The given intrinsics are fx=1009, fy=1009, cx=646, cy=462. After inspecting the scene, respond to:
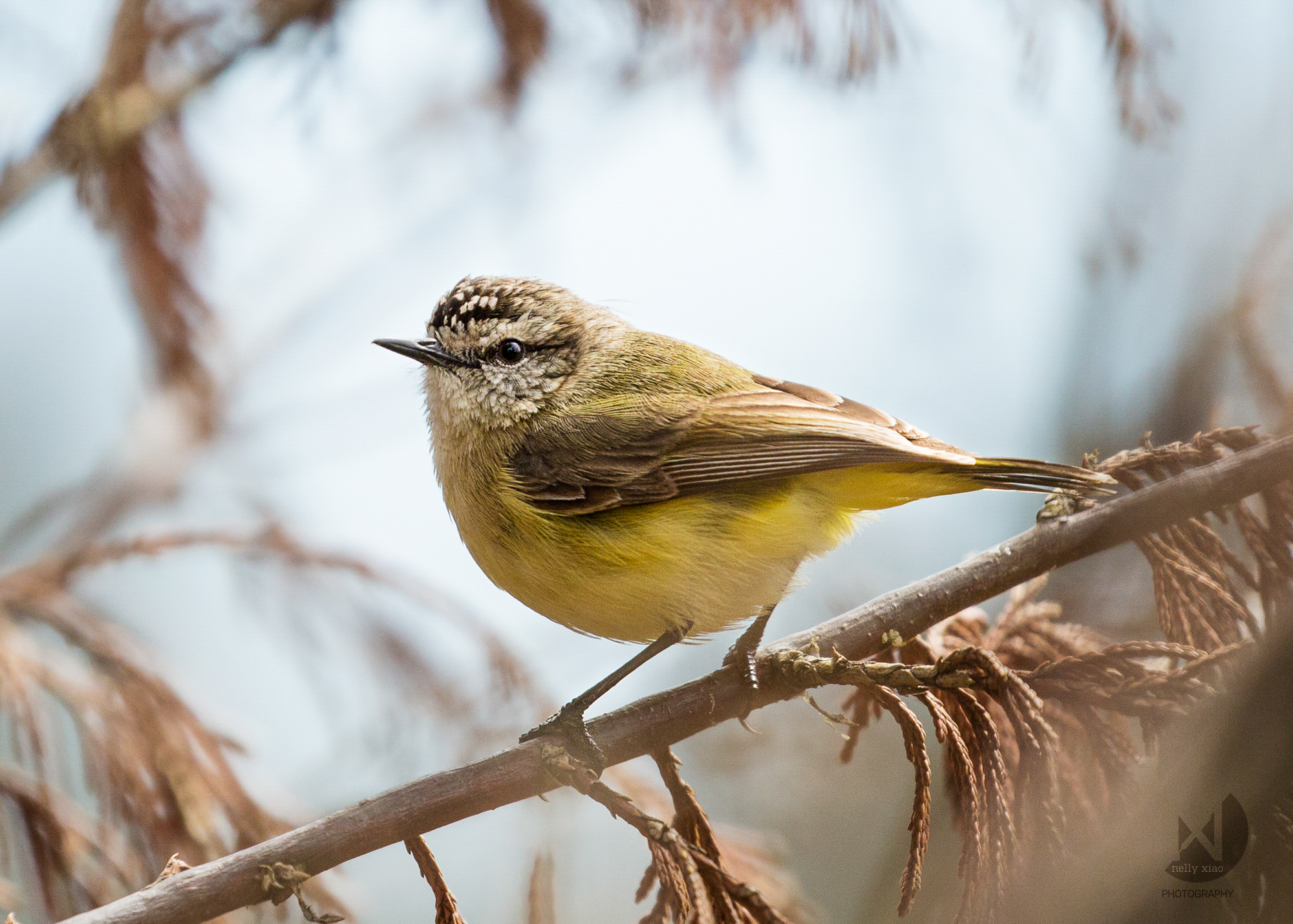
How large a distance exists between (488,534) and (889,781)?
10.7 ft

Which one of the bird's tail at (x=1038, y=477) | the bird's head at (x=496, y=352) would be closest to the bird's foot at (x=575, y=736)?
the bird's head at (x=496, y=352)

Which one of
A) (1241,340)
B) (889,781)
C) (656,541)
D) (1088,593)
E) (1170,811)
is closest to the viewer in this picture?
(1170,811)

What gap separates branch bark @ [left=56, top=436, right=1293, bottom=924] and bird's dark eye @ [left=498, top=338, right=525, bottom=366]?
44.5 inches

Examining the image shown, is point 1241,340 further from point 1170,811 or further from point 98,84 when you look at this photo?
point 98,84

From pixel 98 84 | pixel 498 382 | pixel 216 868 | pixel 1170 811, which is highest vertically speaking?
pixel 98 84

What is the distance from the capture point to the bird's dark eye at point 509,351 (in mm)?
2996

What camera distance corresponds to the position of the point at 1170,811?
1.89 m

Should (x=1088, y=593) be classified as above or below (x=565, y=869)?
above

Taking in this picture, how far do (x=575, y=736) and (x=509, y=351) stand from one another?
1.23m

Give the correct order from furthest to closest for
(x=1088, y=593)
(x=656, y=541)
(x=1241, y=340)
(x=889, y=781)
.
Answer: (x=889, y=781), (x=1088, y=593), (x=1241, y=340), (x=656, y=541)

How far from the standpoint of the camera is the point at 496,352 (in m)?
2.99

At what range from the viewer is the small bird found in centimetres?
244

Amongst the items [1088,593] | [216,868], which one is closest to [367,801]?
[216,868]

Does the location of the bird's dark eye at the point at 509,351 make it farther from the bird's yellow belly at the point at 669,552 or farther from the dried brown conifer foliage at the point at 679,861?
the dried brown conifer foliage at the point at 679,861
